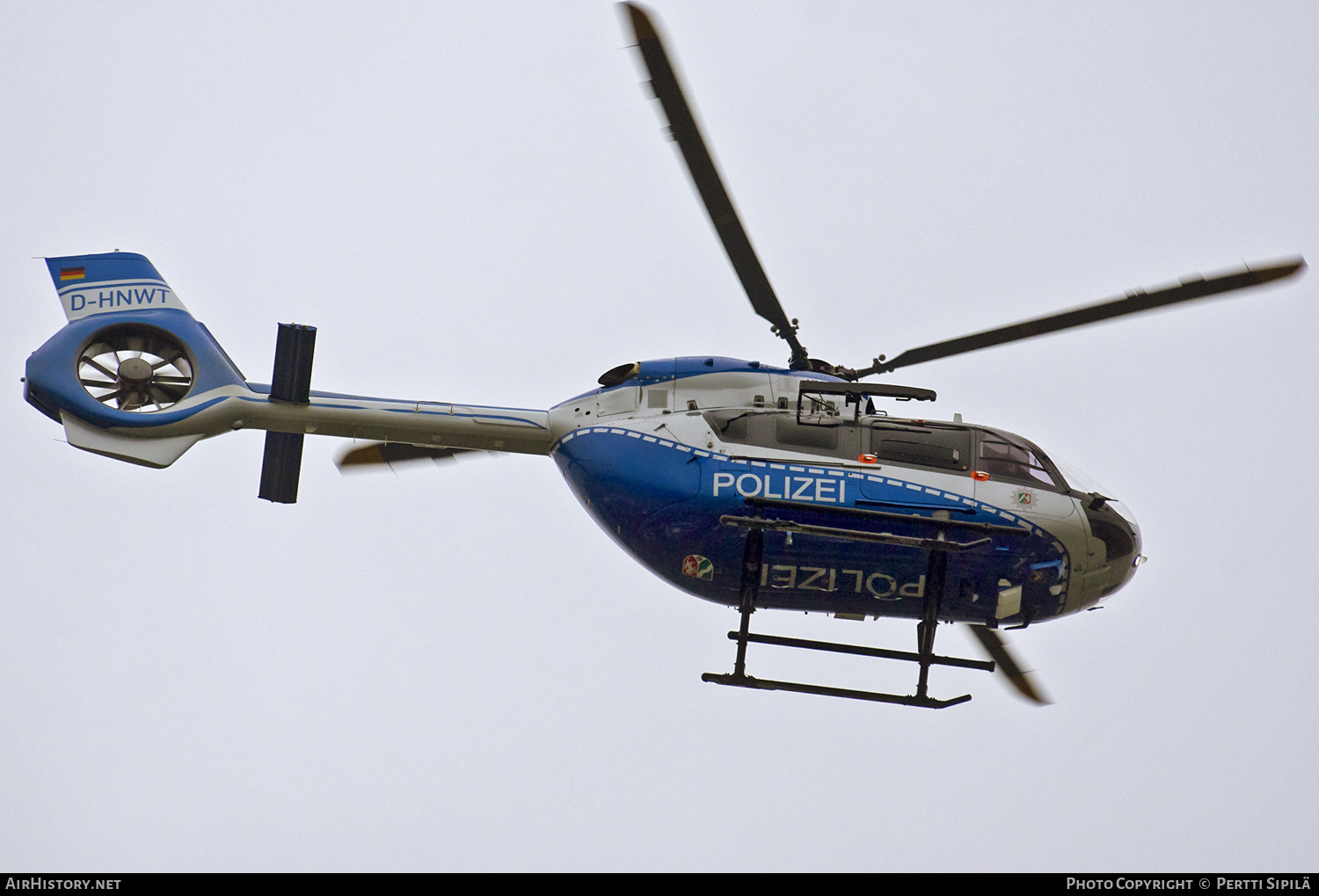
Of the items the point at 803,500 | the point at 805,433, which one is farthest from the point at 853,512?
the point at 805,433

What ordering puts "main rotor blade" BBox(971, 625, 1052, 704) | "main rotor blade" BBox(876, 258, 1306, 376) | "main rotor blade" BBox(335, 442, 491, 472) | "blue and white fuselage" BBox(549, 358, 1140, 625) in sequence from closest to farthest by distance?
"main rotor blade" BBox(876, 258, 1306, 376)
"blue and white fuselage" BBox(549, 358, 1140, 625)
"main rotor blade" BBox(335, 442, 491, 472)
"main rotor blade" BBox(971, 625, 1052, 704)

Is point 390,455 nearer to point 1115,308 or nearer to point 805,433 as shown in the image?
point 805,433

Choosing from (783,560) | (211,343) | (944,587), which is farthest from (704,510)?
(211,343)

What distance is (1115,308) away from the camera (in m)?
11.6

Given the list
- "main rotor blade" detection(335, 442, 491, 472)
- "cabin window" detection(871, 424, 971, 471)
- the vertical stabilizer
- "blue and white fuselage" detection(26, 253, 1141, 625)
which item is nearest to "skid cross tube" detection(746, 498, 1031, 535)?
"blue and white fuselage" detection(26, 253, 1141, 625)

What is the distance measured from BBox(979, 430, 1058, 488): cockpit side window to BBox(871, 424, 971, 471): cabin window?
0.22m

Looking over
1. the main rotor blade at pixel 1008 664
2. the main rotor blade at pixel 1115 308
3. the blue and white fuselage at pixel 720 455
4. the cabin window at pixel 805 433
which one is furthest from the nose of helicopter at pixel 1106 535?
the cabin window at pixel 805 433

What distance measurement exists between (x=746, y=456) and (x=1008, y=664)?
4.15 m

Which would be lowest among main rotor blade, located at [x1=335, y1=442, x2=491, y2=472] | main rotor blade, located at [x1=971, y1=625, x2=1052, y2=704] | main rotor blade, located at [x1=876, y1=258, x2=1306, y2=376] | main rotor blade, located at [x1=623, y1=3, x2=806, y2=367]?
main rotor blade, located at [x1=971, y1=625, x2=1052, y2=704]

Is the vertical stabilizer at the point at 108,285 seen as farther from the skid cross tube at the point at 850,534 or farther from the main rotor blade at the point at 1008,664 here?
the main rotor blade at the point at 1008,664

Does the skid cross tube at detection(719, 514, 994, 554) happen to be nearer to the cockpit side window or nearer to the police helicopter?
the police helicopter

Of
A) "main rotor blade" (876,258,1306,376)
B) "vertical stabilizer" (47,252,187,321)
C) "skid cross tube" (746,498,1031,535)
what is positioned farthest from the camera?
"vertical stabilizer" (47,252,187,321)

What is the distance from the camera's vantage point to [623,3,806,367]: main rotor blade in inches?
372
